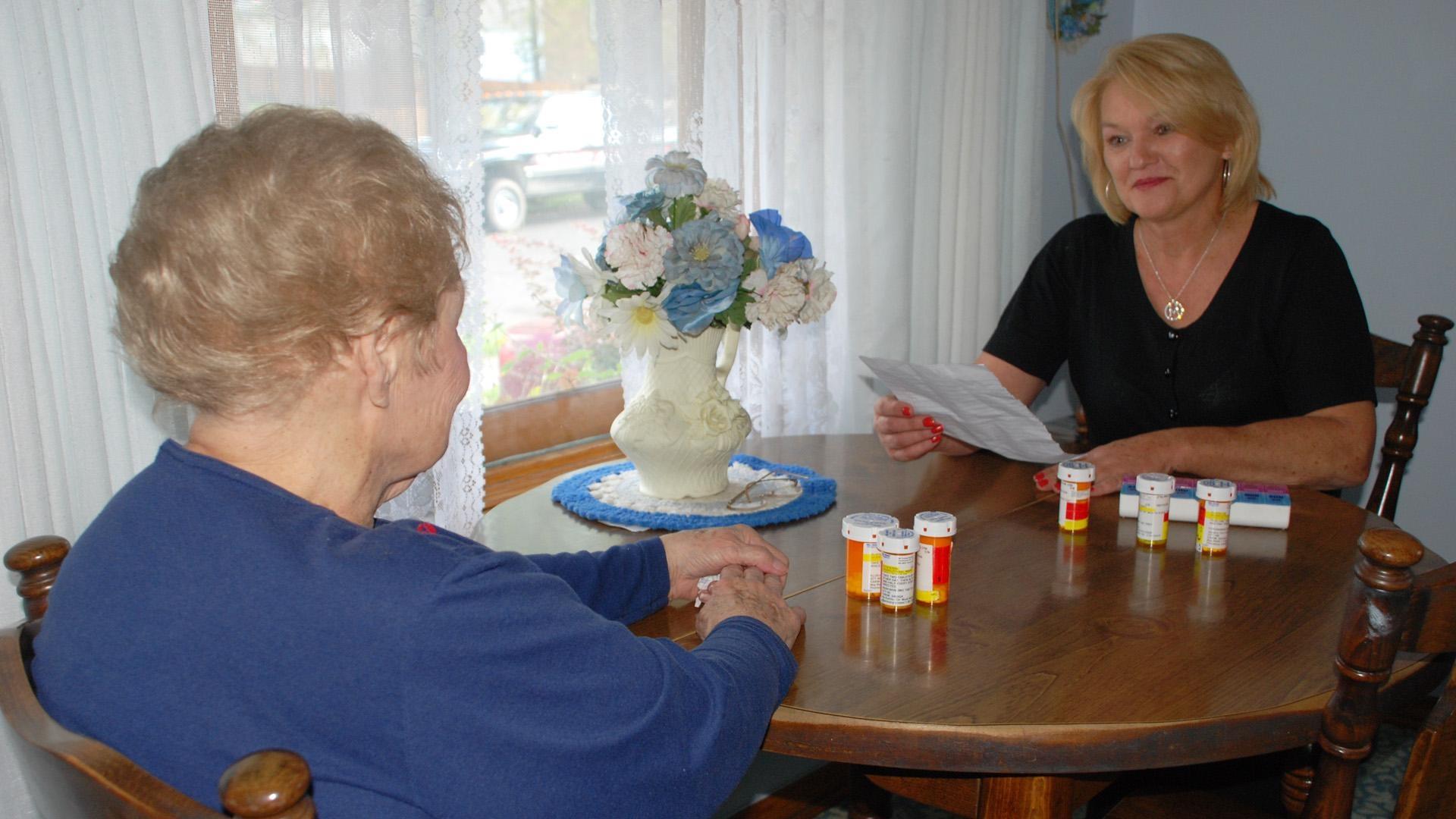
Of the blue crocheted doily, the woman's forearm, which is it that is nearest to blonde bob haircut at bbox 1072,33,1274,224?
the woman's forearm

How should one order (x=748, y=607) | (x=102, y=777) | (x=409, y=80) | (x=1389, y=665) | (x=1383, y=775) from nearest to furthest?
1. (x=102, y=777)
2. (x=1389, y=665)
3. (x=748, y=607)
4. (x=409, y=80)
5. (x=1383, y=775)

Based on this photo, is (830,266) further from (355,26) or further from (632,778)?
(632,778)

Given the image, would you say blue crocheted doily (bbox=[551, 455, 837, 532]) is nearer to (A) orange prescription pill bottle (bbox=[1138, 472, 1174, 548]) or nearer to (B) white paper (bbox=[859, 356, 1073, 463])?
(B) white paper (bbox=[859, 356, 1073, 463])

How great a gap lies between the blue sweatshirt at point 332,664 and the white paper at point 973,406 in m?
0.99

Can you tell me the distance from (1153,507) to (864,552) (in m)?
0.43

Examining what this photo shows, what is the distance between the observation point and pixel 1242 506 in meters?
1.58

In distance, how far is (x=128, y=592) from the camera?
82 centimetres

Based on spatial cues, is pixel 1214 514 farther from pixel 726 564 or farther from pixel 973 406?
pixel 726 564

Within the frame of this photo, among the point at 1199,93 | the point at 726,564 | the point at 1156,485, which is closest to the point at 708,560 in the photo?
the point at 726,564

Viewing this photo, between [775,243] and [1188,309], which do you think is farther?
[1188,309]

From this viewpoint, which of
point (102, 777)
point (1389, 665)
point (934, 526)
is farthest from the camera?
point (934, 526)

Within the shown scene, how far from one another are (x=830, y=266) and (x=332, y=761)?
1952 mm

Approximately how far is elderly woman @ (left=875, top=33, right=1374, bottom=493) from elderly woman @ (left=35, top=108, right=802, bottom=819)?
3.45 ft

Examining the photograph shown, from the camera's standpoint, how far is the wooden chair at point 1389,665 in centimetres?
89
